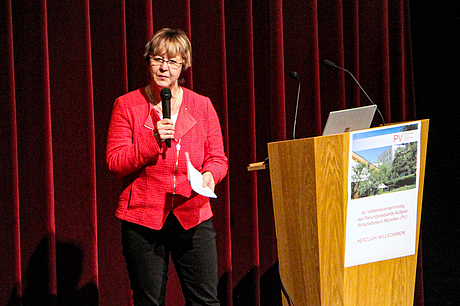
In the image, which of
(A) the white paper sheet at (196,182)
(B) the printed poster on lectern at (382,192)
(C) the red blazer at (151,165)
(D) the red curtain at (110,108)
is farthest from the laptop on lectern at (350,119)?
(D) the red curtain at (110,108)

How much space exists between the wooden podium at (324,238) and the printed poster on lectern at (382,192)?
0.10ft

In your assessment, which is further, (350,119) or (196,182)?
(350,119)

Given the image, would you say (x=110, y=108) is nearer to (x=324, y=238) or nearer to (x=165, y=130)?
(x=165, y=130)

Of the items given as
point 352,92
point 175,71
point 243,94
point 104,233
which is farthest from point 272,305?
point 175,71

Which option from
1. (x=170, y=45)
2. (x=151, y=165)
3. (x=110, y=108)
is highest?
(x=170, y=45)

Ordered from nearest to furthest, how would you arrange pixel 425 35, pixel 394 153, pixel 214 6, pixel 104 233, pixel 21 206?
pixel 394 153
pixel 21 206
pixel 104 233
pixel 214 6
pixel 425 35

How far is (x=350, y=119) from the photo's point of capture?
1.73m

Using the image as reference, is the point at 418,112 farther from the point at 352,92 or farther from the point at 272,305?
the point at 272,305

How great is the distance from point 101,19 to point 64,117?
554 millimetres

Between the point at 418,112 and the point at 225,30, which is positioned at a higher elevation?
the point at 225,30

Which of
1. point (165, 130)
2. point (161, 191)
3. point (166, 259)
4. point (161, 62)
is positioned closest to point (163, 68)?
point (161, 62)

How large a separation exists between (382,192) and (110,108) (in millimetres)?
1474

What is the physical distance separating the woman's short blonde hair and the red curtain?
2.62 ft

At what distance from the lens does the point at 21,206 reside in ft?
7.25
